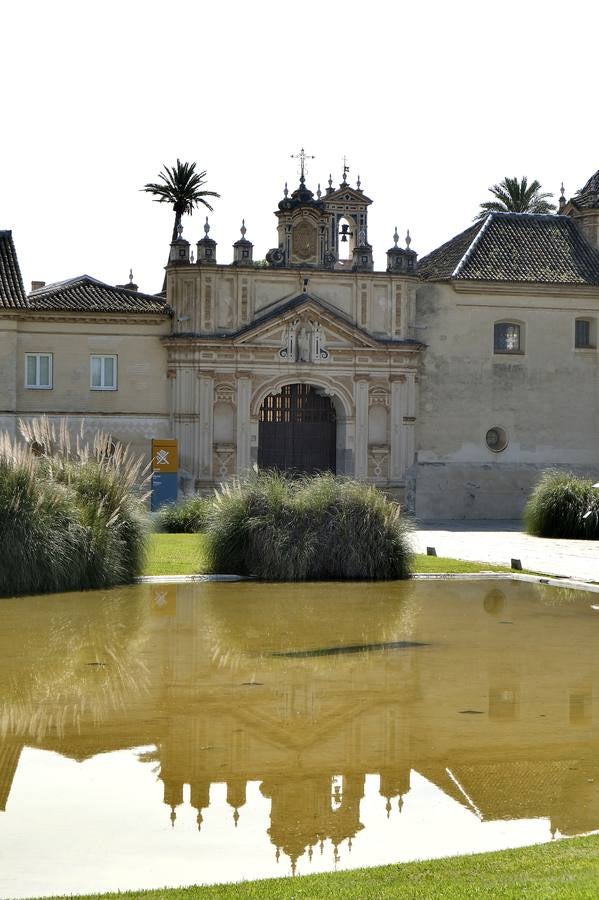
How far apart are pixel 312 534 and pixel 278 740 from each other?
11.4 m

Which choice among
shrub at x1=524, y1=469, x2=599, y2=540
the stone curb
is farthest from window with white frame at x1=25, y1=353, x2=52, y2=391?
the stone curb

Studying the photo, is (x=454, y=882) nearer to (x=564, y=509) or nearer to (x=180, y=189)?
(x=564, y=509)

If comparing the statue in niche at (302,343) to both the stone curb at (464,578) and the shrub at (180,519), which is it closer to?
the shrub at (180,519)

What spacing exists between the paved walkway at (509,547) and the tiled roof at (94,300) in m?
10.3

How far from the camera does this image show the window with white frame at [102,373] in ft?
127

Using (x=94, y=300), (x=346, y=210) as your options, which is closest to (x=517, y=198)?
(x=346, y=210)

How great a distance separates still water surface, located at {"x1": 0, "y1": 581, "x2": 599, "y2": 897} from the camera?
25.6 feet

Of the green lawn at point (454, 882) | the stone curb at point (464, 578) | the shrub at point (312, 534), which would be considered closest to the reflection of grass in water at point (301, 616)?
the stone curb at point (464, 578)

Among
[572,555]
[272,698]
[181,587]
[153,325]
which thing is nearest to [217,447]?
[153,325]

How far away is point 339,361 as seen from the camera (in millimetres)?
39656

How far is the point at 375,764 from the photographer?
964cm

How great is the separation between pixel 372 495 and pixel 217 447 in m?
17.4

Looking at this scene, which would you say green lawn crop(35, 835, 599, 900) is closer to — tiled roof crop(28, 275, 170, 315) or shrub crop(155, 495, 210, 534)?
shrub crop(155, 495, 210, 534)

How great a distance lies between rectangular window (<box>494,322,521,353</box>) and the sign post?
10850 mm
